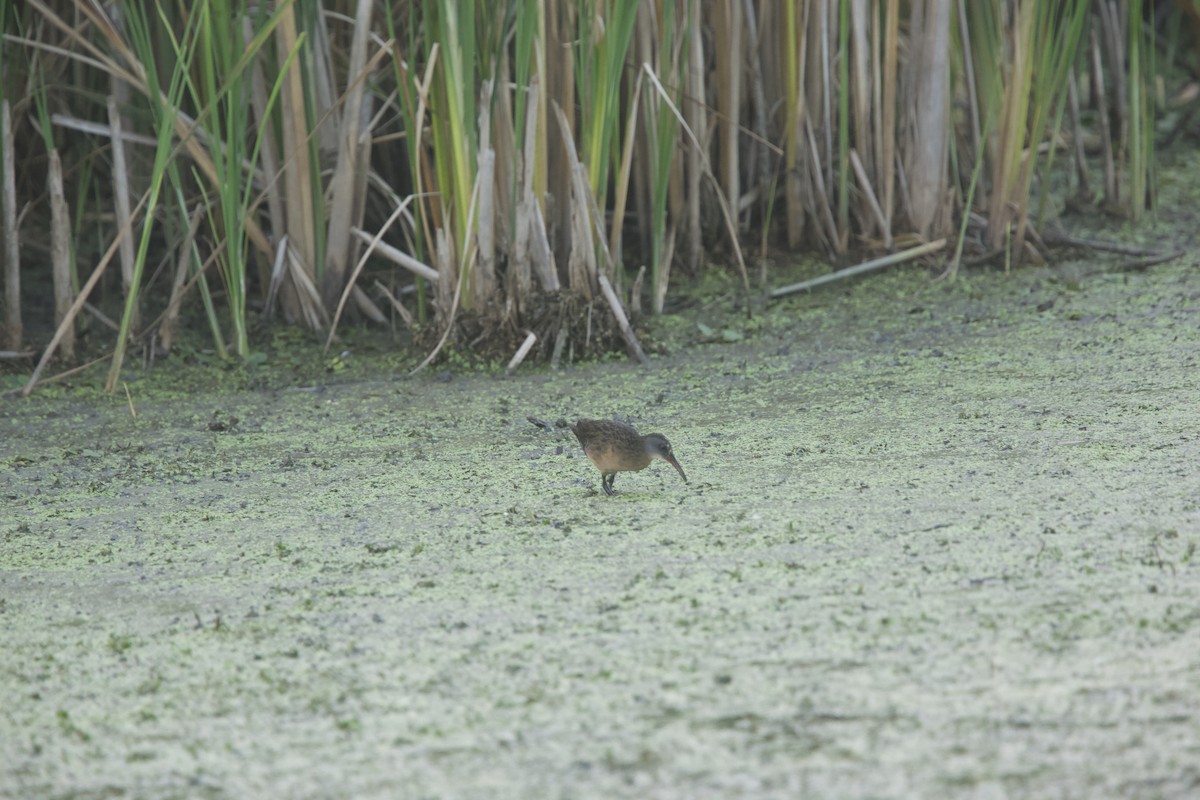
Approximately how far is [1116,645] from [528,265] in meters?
2.09

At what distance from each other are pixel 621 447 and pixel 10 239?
198 cm

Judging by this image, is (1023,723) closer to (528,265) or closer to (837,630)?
(837,630)

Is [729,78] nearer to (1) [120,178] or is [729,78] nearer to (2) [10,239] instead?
(1) [120,178]

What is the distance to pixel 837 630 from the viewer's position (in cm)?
185

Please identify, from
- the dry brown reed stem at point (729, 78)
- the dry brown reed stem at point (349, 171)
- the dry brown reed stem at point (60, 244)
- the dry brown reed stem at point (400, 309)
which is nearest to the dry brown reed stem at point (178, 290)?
the dry brown reed stem at point (60, 244)

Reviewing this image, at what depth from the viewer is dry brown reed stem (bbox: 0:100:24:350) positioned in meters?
3.64

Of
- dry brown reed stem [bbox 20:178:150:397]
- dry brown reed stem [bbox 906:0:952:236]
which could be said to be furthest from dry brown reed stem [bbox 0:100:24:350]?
dry brown reed stem [bbox 906:0:952:236]

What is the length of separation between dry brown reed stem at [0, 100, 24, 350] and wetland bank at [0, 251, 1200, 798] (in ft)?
1.23

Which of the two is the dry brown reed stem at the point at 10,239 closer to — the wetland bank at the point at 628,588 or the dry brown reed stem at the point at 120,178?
the dry brown reed stem at the point at 120,178

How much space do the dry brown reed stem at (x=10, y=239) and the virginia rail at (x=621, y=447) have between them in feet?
6.18

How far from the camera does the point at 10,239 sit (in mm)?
3713

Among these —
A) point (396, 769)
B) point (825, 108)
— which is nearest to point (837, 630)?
point (396, 769)

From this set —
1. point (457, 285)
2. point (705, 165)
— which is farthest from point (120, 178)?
point (705, 165)

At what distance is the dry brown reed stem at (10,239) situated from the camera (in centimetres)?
364
